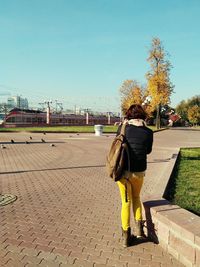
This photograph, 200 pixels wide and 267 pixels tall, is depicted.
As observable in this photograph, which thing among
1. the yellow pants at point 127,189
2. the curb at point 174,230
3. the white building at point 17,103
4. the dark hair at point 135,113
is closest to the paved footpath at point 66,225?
the curb at point 174,230

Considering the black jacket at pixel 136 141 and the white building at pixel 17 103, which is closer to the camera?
the black jacket at pixel 136 141

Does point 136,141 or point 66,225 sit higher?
point 136,141

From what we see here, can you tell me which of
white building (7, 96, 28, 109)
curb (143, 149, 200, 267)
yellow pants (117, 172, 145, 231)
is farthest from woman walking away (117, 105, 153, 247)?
white building (7, 96, 28, 109)

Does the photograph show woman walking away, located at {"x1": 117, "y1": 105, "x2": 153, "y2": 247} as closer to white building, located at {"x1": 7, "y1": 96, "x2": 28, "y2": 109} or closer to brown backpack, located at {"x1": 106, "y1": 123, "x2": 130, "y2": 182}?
brown backpack, located at {"x1": 106, "y1": 123, "x2": 130, "y2": 182}

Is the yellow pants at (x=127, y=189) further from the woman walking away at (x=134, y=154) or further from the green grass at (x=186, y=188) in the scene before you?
the green grass at (x=186, y=188)

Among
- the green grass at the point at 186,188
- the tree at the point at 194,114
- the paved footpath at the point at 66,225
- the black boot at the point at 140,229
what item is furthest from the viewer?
the tree at the point at 194,114

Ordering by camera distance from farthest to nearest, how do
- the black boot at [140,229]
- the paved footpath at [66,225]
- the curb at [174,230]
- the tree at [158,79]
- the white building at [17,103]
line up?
1. the white building at [17,103]
2. the tree at [158,79]
3. the black boot at [140,229]
4. the paved footpath at [66,225]
5. the curb at [174,230]

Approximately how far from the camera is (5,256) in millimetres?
3824

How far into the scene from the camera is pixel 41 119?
65375mm

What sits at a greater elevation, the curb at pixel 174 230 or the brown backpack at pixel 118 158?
the brown backpack at pixel 118 158

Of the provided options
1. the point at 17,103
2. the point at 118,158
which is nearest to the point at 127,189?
the point at 118,158

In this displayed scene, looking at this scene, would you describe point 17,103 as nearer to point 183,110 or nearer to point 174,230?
point 183,110

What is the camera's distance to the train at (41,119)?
5861 cm

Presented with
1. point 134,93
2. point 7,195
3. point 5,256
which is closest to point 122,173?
point 5,256
